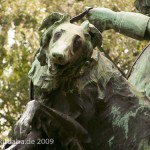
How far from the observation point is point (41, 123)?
15.1ft

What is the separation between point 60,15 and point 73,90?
485mm

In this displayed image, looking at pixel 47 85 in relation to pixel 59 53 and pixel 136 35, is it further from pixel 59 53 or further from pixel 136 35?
pixel 136 35

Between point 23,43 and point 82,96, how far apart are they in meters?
9.29

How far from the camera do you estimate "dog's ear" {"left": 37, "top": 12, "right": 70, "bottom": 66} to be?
4523mm

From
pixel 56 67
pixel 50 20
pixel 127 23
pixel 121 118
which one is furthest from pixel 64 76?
pixel 127 23

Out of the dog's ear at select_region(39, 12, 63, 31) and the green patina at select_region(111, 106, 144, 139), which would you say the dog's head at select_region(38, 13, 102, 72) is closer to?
the dog's ear at select_region(39, 12, 63, 31)

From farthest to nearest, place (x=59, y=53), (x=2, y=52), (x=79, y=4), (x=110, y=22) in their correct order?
(x=2, y=52)
(x=79, y=4)
(x=110, y=22)
(x=59, y=53)

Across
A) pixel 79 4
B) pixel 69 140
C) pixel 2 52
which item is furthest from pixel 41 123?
pixel 2 52

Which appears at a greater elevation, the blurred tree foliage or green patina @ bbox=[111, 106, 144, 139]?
green patina @ bbox=[111, 106, 144, 139]

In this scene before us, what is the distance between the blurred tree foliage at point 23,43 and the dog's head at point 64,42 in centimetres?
810

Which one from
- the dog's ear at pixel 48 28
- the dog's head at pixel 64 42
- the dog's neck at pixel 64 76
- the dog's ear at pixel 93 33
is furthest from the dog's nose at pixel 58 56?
the dog's ear at pixel 93 33

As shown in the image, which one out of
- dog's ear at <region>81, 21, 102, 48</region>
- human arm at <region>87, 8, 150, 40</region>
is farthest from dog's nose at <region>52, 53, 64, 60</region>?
human arm at <region>87, 8, 150, 40</region>

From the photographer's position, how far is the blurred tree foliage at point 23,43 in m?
13.2

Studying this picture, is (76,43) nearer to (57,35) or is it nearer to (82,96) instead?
(57,35)
